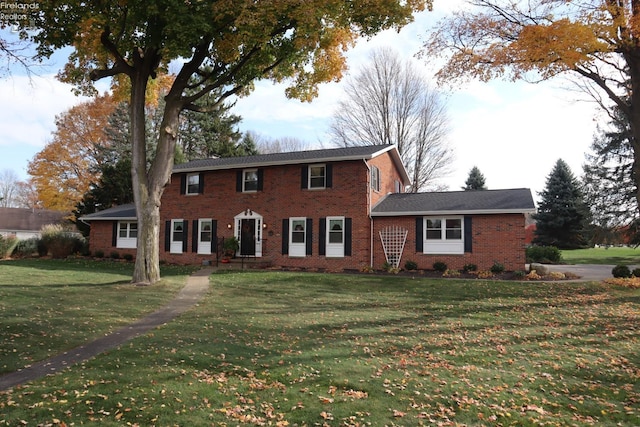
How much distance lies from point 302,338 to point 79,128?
3468 centimetres

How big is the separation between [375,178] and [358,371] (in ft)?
51.8

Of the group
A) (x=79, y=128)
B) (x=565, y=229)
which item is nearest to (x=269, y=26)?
(x=79, y=128)

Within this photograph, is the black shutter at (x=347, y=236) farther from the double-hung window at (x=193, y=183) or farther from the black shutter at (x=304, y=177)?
the double-hung window at (x=193, y=183)

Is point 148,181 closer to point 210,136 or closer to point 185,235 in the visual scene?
point 185,235

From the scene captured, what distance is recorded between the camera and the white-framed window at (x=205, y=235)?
22.3m

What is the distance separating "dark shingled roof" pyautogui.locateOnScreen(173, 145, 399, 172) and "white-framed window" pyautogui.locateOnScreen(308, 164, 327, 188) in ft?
1.27

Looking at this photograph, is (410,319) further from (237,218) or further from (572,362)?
(237,218)

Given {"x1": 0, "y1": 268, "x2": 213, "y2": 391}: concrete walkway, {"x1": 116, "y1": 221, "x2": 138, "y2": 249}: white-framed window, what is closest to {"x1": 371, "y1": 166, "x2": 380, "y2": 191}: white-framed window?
{"x1": 0, "y1": 268, "x2": 213, "y2": 391}: concrete walkway

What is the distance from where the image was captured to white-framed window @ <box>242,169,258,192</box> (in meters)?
21.9

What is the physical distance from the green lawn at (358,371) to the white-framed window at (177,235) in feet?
40.9

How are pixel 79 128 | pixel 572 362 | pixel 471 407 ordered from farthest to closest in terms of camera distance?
pixel 79 128, pixel 572 362, pixel 471 407

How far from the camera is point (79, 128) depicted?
116ft

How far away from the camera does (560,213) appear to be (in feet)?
119

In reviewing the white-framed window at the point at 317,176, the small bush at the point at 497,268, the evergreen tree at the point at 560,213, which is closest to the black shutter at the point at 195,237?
the white-framed window at the point at 317,176
